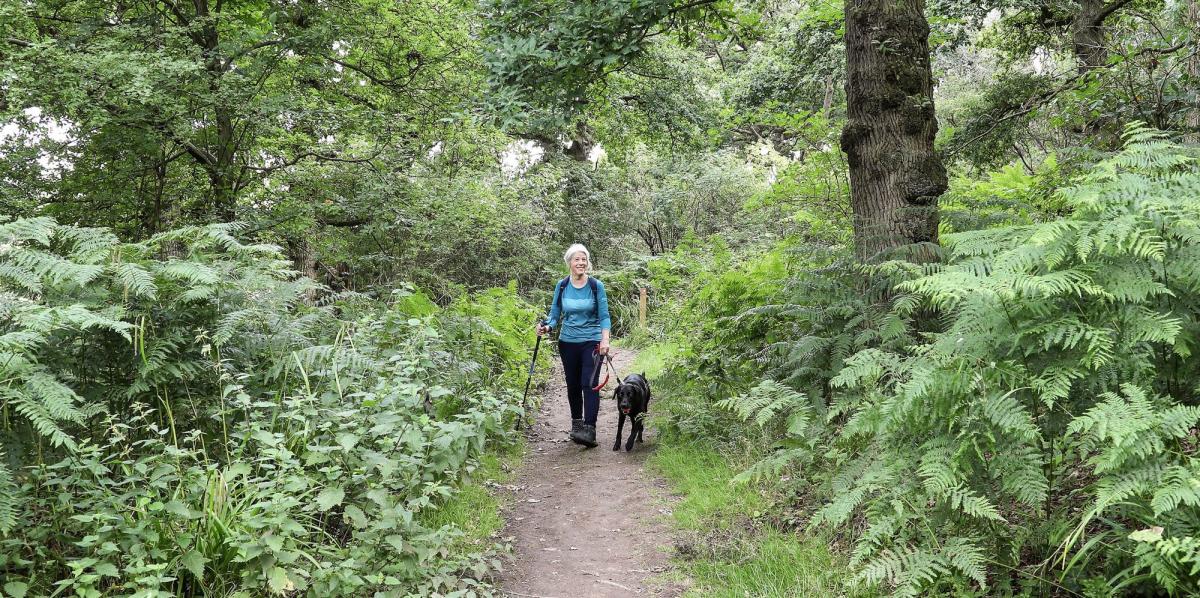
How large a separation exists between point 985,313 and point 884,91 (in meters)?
2.87

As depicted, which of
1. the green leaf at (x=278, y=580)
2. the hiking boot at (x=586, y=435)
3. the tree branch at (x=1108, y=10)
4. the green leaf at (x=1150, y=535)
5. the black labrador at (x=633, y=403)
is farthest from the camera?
the tree branch at (x=1108, y=10)

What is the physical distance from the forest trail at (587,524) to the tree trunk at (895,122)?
2602 mm

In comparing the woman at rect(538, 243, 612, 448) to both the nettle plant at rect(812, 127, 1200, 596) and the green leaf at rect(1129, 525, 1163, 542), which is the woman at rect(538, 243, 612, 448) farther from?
the green leaf at rect(1129, 525, 1163, 542)

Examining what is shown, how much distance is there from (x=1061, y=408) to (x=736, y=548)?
2.09 metres

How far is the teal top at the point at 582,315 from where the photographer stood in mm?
6984

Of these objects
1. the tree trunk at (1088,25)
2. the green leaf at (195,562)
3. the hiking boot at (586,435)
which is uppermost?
the tree trunk at (1088,25)

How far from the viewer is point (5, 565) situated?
3.04 metres

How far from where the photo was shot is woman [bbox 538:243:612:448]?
698cm

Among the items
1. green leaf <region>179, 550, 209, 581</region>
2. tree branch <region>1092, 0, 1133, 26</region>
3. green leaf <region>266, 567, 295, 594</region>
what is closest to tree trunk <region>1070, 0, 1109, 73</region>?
tree branch <region>1092, 0, 1133, 26</region>

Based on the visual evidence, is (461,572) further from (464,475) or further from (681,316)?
(681,316)

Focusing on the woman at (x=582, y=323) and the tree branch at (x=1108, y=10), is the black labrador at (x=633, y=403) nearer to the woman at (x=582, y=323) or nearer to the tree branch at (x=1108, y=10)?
the woman at (x=582, y=323)

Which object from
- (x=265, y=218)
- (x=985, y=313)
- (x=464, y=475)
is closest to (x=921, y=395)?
→ (x=985, y=313)

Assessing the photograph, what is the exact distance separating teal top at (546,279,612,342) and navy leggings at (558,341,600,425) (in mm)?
80

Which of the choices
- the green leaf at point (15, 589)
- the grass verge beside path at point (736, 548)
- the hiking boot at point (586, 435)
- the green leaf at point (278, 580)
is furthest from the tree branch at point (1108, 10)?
the green leaf at point (15, 589)
